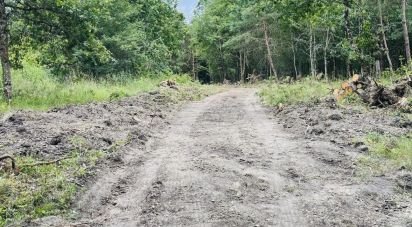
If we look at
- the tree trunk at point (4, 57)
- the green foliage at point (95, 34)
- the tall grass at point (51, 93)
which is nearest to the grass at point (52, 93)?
the tall grass at point (51, 93)

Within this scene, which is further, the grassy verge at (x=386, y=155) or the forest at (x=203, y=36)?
the forest at (x=203, y=36)

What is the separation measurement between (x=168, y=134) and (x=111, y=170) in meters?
3.42

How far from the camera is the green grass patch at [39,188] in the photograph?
539 centimetres

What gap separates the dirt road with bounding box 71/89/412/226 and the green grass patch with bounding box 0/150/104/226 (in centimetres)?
28

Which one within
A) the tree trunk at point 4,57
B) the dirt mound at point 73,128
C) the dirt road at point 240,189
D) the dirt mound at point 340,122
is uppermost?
the tree trunk at point 4,57

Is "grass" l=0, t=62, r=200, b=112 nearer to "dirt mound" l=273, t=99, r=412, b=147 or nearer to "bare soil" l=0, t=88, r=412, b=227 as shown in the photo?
"bare soil" l=0, t=88, r=412, b=227

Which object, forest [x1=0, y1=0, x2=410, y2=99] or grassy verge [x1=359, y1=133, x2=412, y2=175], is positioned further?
forest [x1=0, y1=0, x2=410, y2=99]

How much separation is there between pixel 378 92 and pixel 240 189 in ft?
28.7

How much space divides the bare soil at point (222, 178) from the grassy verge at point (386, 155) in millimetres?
246

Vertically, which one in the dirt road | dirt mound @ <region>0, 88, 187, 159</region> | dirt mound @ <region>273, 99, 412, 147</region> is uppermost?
dirt mound @ <region>0, 88, 187, 159</region>

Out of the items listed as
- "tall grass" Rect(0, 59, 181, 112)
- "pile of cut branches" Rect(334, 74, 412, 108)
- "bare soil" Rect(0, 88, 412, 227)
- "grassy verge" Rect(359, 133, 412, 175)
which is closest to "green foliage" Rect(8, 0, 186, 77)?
"tall grass" Rect(0, 59, 181, 112)

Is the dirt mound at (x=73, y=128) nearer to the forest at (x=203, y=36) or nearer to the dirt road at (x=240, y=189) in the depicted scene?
the dirt road at (x=240, y=189)

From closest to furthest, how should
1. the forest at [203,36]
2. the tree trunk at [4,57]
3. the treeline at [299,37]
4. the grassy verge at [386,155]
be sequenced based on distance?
the grassy verge at [386,155], the tree trunk at [4,57], the forest at [203,36], the treeline at [299,37]

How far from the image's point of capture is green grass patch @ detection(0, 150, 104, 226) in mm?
5395
